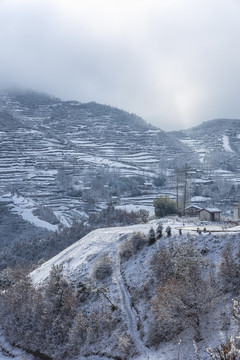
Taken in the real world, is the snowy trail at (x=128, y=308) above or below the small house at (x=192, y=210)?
below

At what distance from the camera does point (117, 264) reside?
30.1m

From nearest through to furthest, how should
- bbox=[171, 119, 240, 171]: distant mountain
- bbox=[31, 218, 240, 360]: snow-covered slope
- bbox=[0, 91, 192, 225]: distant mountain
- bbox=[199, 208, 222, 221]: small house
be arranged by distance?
bbox=[31, 218, 240, 360]: snow-covered slope, bbox=[199, 208, 222, 221]: small house, bbox=[0, 91, 192, 225]: distant mountain, bbox=[171, 119, 240, 171]: distant mountain

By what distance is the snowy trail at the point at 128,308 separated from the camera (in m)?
22.1

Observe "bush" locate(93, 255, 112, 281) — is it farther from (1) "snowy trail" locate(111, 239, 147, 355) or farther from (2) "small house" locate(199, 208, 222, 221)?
(2) "small house" locate(199, 208, 222, 221)

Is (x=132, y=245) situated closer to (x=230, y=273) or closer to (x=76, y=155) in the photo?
(x=230, y=273)

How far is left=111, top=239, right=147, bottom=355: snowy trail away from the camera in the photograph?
72.6ft

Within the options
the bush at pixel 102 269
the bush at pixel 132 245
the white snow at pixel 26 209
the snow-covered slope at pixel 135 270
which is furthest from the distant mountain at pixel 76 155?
the bush at pixel 102 269

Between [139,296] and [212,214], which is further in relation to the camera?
[212,214]

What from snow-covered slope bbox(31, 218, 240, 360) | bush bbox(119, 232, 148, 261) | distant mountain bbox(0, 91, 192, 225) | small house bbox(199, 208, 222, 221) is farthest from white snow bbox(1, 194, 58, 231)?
bush bbox(119, 232, 148, 261)

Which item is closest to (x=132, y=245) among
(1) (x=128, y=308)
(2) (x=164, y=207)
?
(1) (x=128, y=308)

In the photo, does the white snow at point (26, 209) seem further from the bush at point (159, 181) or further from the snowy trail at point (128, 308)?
the snowy trail at point (128, 308)

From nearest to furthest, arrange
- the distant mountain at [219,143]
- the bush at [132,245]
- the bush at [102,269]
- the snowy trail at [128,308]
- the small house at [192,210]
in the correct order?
1. the snowy trail at [128,308]
2. the bush at [102,269]
3. the bush at [132,245]
4. the small house at [192,210]
5. the distant mountain at [219,143]

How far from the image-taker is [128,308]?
2511 cm

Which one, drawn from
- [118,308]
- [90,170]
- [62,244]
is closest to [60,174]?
[90,170]
